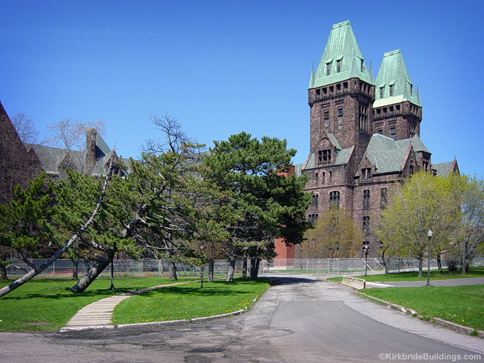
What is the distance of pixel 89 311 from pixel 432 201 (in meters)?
37.1

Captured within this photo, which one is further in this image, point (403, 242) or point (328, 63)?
point (328, 63)

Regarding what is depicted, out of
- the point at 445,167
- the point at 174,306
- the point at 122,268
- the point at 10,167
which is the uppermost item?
the point at 445,167

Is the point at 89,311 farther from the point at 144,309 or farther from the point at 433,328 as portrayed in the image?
the point at 433,328

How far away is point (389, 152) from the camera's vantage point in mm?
74312

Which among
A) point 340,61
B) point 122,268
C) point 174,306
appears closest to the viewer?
point 174,306

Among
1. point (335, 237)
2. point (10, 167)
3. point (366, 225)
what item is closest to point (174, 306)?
point (10, 167)

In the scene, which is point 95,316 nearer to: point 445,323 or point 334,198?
point 445,323

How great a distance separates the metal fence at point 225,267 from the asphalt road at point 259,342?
2847 centimetres

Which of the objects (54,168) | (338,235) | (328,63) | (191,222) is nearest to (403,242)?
(338,235)

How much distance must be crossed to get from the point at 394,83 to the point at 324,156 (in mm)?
25731

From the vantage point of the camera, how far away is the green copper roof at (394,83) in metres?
90.1

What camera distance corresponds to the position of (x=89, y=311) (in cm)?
1744

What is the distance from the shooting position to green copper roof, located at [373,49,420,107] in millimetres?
90125

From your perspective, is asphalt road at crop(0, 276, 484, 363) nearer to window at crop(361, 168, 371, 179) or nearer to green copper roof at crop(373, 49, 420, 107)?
window at crop(361, 168, 371, 179)
